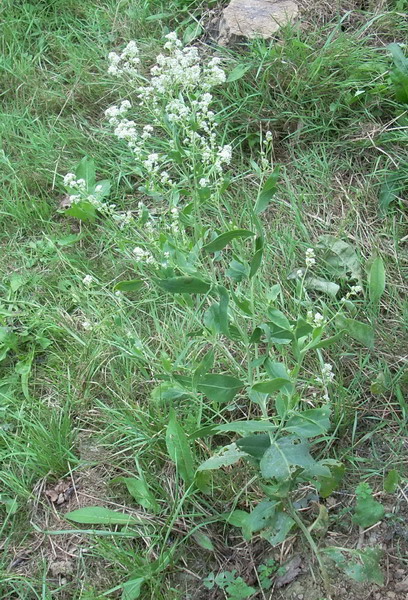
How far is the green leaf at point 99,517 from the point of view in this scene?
2256mm

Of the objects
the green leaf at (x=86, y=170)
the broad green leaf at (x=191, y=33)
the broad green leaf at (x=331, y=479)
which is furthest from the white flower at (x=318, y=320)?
the broad green leaf at (x=191, y=33)

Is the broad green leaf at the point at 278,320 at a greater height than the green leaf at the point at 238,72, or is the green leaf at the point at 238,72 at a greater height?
the broad green leaf at the point at 278,320

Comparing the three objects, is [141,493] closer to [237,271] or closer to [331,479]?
[331,479]

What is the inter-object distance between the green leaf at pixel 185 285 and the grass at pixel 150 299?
0.19 meters

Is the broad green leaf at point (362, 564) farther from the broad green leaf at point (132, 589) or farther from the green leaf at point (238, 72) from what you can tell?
the green leaf at point (238, 72)

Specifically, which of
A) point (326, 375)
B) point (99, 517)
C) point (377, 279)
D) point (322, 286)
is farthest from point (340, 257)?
point (99, 517)

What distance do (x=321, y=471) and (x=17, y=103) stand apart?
2539 millimetres

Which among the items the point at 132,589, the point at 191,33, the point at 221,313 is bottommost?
the point at 132,589

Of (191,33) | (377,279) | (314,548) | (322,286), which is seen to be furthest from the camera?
(191,33)

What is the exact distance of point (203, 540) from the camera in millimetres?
2189

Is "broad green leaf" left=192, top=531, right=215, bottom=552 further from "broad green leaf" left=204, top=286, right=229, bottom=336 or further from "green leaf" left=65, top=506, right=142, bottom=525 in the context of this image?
"broad green leaf" left=204, top=286, right=229, bottom=336

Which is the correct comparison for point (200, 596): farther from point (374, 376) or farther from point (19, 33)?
point (19, 33)

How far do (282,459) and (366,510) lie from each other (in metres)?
0.37

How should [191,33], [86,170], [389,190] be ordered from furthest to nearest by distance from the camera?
[191,33]
[86,170]
[389,190]
